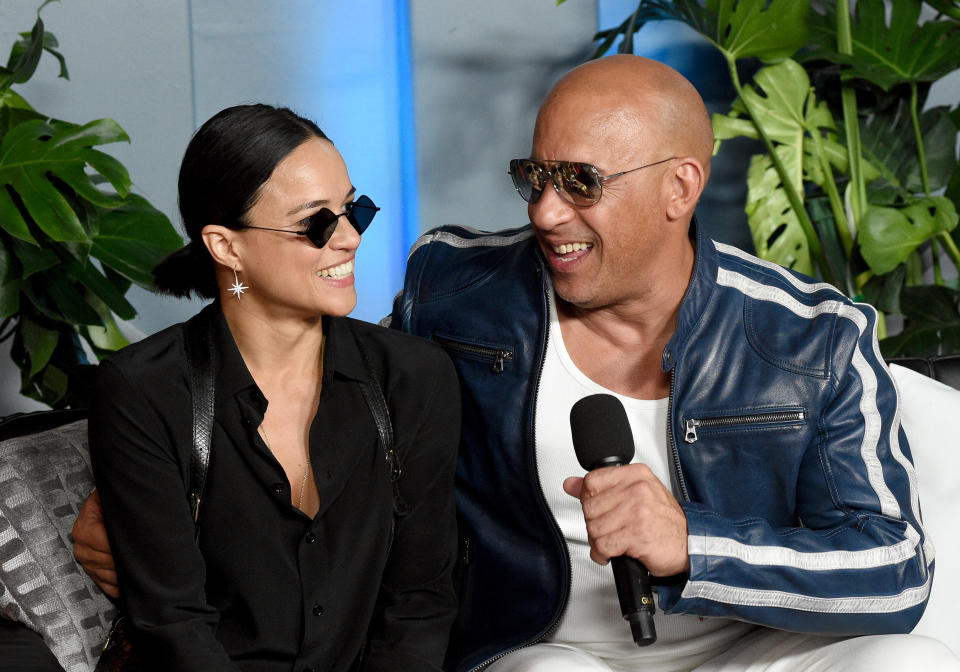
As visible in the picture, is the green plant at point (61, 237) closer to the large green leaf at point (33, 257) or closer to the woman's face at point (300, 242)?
the large green leaf at point (33, 257)

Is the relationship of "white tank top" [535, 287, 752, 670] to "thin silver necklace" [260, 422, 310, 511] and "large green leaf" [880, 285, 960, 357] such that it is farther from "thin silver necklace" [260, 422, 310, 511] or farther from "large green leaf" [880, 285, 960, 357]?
"large green leaf" [880, 285, 960, 357]

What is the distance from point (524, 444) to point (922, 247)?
286 cm

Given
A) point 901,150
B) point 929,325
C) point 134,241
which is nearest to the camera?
point 134,241

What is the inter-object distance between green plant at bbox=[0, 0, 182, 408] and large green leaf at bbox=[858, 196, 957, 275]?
2.30 meters

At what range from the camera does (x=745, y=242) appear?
175 inches

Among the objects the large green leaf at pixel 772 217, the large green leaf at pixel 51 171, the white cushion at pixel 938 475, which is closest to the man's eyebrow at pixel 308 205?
the large green leaf at pixel 51 171

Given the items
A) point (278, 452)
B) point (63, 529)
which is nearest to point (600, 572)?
point (278, 452)

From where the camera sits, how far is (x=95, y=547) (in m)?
1.83

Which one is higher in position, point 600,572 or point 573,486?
point 573,486

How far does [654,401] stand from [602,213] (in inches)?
15.2

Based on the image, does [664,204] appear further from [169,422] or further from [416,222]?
[416,222]

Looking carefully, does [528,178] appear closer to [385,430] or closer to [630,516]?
Answer: [385,430]

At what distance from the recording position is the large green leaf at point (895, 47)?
3586 mm

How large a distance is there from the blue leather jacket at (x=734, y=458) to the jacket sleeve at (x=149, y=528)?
59 cm
